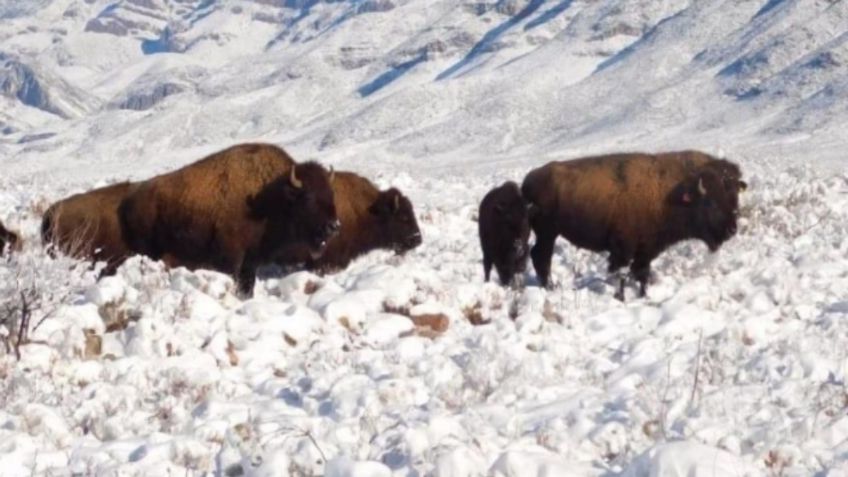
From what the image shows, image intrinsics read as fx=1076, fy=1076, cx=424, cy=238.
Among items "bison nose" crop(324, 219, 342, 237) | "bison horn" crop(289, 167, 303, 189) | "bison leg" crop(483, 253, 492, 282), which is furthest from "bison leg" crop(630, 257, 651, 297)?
"bison horn" crop(289, 167, 303, 189)

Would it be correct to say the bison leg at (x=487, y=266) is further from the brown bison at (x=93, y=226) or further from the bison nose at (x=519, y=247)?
the brown bison at (x=93, y=226)

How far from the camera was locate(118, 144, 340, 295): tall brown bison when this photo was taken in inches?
463

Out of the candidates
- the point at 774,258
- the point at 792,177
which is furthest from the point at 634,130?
the point at 774,258

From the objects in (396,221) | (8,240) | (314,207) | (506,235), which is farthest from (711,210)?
(8,240)

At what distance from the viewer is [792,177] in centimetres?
1953

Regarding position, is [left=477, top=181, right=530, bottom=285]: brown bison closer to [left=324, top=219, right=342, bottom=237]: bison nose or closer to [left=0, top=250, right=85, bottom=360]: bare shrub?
[left=324, top=219, right=342, bottom=237]: bison nose

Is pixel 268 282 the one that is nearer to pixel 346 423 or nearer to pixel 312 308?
pixel 312 308

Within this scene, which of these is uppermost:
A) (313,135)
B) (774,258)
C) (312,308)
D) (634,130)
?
(312,308)

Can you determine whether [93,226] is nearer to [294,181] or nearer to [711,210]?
[294,181]

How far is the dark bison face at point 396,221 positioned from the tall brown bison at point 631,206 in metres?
1.97

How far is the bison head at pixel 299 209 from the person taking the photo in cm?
1179

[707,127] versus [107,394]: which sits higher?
[107,394]

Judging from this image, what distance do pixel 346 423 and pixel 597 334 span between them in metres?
3.08

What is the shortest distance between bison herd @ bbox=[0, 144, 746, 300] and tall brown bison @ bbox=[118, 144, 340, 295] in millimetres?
12
